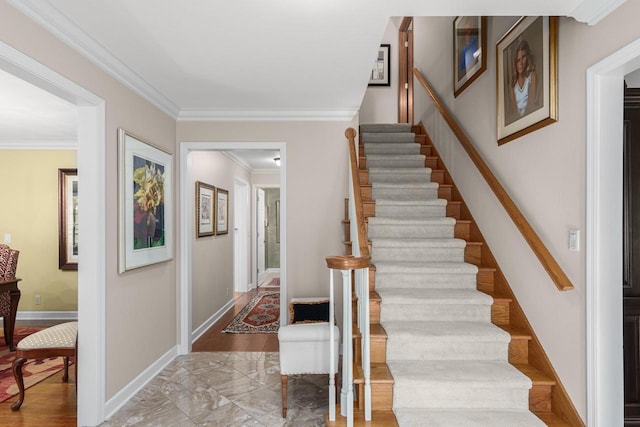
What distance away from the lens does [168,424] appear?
2459 mm

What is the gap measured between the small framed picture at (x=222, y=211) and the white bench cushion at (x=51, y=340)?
252cm

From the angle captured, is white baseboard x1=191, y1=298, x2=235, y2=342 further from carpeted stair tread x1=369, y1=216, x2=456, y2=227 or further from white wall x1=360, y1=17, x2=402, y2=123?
white wall x1=360, y1=17, x2=402, y2=123

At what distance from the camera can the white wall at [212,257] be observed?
4.40m

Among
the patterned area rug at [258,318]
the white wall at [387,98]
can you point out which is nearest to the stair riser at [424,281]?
the patterned area rug at [258,318]

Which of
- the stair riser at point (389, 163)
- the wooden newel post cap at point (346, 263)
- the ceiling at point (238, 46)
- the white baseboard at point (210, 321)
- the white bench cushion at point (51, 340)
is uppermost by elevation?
the ceiling at point (238, 46)

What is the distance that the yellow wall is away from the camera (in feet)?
16.5

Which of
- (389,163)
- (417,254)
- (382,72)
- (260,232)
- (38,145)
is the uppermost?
(382,72)

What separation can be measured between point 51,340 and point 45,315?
309 cm

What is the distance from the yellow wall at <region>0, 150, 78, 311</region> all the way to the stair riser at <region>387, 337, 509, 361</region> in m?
4.80

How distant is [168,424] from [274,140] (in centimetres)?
263

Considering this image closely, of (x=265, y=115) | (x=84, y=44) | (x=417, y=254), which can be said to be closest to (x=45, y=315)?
(x=265, y=115)

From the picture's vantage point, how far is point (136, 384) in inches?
114

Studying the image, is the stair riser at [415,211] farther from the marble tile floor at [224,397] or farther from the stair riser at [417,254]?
the marble tile floor at [224,397]

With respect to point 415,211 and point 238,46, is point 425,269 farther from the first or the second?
point 238,46
